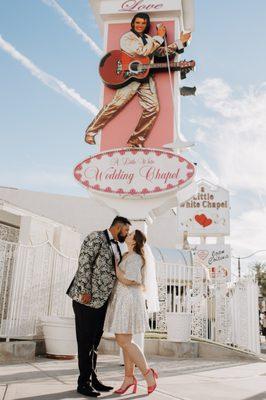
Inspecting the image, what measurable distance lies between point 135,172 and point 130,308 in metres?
3.54

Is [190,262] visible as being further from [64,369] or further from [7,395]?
[7,395]

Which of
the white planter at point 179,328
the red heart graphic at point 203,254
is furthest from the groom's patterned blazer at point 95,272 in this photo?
the red heart graphic at point 203,254

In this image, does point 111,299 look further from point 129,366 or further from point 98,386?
point 98,386

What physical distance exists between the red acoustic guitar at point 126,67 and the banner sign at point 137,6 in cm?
97

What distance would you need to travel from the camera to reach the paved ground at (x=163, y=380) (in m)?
4.10

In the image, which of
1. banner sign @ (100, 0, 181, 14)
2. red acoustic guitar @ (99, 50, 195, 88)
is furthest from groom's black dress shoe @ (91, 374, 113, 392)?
banner sign @ (100, 0, 181, 14)

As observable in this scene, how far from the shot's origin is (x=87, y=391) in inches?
159

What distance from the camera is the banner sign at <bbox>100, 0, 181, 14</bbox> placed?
8.97 metres

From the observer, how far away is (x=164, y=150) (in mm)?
7496

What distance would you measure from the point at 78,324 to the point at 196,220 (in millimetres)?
15943

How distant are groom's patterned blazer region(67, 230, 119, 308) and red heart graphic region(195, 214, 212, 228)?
15689 millimetres

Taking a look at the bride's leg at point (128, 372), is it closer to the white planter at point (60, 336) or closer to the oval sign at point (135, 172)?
the white planter at point (60, 336)

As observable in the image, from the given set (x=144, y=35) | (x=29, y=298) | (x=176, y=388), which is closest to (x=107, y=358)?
(x=29, y=298)

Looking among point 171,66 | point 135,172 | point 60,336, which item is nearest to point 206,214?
point 171,66
